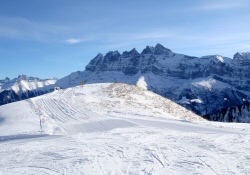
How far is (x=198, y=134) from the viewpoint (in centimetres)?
1339

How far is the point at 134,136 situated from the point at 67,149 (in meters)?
4.11

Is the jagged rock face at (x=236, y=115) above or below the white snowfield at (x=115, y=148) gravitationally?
below

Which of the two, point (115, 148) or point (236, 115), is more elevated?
point (115, 148)

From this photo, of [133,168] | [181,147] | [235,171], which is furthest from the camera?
[181,147]

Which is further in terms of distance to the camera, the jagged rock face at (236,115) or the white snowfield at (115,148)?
the jagged rock face at (236,115)

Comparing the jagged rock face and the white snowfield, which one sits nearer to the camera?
the white snowfield

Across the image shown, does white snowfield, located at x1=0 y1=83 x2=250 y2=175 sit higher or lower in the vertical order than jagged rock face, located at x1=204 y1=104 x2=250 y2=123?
higher

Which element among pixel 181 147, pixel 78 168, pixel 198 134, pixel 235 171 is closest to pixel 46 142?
pixel 78 168

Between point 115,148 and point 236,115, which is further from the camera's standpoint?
point 236,115

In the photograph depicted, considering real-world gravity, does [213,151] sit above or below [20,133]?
below

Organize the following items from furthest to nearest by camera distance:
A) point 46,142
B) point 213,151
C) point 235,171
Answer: point 46,142
point 213,151
point 235,171

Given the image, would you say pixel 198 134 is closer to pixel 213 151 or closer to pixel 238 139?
pixel 238 139

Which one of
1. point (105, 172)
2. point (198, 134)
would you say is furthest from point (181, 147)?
point (105, 172)

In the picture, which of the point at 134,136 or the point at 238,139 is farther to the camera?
the point at 134,136
